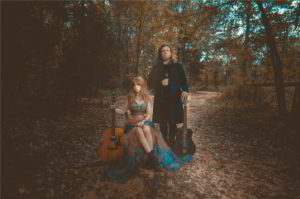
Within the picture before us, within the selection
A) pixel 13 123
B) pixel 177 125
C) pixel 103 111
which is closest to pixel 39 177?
pixel 177 125

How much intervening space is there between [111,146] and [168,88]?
162cm

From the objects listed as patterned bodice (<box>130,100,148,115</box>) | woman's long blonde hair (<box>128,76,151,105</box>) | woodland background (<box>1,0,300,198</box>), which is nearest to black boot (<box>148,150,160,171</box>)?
patterned bodice (<box>130,100,148,115</box>)

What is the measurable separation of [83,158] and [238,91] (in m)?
11.1

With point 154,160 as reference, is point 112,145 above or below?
above

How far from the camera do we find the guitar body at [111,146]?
3797 millimetres

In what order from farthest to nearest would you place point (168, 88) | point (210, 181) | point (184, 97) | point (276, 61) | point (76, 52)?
point (76, 52)
point (276, 61)
point (168, 88)
point (184, 97)
point (210, 181)

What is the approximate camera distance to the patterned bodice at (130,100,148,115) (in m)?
3.83

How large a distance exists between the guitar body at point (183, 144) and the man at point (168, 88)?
0.15 meters

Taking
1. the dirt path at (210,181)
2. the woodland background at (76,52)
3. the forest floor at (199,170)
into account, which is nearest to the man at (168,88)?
the dirt path at (210,181)

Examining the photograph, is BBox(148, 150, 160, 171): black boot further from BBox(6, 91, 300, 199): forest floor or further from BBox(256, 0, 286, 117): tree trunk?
BBox(256, 0, 286, 117): tree trunk

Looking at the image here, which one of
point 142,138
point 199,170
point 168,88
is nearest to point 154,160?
point 142,138

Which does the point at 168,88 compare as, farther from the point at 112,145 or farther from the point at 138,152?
the point at 112,145

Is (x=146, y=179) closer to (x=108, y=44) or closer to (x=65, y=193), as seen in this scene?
(x=65, y=193)

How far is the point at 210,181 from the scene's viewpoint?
3523mm
